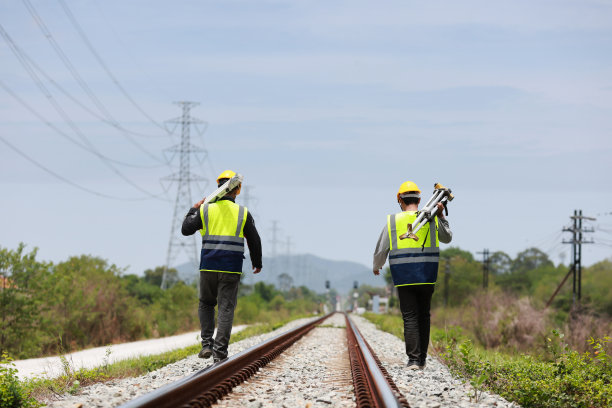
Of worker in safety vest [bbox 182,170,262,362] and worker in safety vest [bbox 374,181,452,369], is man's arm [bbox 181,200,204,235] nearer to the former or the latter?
worker in safety vest [bbox 182,170,262,362]

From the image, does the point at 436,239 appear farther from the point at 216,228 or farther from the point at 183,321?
the point at 183,321

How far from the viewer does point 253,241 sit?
8688mm

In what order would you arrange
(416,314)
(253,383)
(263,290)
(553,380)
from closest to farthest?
(253,383) < (553,380) < (416,314) < (263,290)

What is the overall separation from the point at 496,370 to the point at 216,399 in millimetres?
4149

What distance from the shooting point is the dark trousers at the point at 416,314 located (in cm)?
843

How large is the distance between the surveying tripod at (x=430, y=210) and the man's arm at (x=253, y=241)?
5.80ft

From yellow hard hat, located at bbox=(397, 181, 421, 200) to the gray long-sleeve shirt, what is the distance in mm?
461

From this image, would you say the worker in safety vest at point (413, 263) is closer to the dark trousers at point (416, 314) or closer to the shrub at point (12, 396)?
the dark trousers at point (416, 314)

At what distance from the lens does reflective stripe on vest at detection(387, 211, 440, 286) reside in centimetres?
834

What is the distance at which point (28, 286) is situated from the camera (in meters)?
23.1

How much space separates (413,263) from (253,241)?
6.38 feet

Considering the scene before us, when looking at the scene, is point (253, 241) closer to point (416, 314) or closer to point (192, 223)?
point (192, 223)

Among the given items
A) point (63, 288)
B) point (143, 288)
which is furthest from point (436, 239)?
point (143, 288)

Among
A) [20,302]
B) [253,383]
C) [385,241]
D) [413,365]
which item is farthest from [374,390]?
[20,302]
